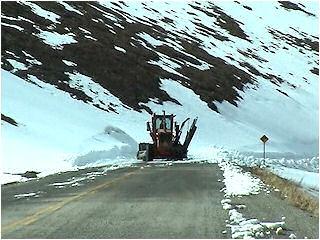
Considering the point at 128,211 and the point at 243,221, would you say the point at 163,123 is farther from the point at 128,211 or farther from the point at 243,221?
the point at 243,221

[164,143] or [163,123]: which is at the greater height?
[163,123]

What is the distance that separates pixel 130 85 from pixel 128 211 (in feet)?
150

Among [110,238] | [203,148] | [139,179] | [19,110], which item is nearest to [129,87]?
[203,148]

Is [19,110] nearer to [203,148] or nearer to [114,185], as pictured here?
[203,148]

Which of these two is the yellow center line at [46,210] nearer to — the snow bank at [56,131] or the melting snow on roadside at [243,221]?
the melting snow on roadside at [243,221]

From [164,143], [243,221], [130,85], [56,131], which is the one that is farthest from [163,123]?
[243,221]

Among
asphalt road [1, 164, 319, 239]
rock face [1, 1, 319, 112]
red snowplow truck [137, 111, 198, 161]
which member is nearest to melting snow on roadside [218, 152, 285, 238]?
asphalt road [1, 164, 319, 239]

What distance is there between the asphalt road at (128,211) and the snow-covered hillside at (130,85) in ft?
29.5

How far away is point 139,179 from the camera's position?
1966 cm

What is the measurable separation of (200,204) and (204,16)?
8444cm

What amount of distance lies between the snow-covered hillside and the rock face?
0.47ft

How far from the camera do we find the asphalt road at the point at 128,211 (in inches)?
377

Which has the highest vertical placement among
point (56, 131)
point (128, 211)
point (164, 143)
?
point (128, 211)

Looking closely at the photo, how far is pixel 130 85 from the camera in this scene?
57.2 meters
